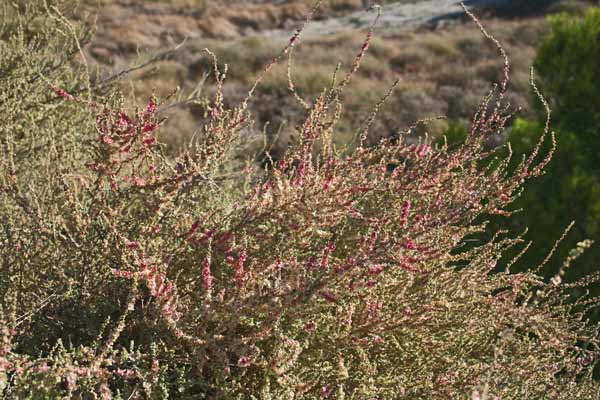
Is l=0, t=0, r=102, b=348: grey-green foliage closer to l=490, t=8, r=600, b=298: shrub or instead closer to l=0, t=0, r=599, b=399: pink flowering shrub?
l=0, t=0, r=599, b=399: pink flowering shrub

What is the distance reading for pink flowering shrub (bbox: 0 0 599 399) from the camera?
5.96 ft

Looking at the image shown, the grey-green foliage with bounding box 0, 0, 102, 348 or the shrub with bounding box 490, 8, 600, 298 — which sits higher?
the grey-green foliage with bounding box 0, 0, 102, 348

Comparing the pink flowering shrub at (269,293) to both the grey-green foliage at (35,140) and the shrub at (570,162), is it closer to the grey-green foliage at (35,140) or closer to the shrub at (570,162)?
the grey-green foliage at (35,140)

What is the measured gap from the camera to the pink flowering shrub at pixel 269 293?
1816 millimetres

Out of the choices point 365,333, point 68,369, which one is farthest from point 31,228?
point 365,333

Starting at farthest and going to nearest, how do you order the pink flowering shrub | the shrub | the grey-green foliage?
the shrub < the grey-green foliage < the pink flowering shrub

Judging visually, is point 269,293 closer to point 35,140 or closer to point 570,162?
point 35,140

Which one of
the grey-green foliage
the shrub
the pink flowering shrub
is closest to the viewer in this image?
the pink flowering shrub

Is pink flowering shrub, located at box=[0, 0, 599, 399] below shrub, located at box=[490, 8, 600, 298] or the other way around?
the other way around

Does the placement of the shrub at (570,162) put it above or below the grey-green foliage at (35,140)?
below

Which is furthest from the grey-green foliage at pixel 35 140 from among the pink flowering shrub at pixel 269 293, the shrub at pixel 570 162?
the shrub at pixel 570 162

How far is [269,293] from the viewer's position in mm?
1839

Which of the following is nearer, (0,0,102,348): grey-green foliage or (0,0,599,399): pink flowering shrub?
(0,0,599,399): pink flowering shrub

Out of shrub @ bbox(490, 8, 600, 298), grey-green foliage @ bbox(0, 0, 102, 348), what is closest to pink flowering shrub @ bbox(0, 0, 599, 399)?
grey-green foliage @ bbox(0, 0, 102, 348)
